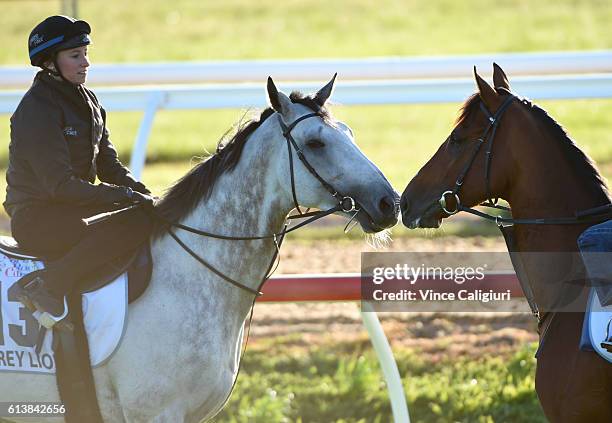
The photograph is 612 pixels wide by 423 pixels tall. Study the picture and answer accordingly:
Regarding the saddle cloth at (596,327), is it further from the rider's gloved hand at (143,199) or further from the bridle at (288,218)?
the rider's gloved hand at (143,199)

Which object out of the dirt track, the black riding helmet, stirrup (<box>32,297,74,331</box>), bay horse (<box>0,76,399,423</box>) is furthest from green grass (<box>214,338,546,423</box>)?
the black riding helmet

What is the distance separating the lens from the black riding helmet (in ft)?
15.5

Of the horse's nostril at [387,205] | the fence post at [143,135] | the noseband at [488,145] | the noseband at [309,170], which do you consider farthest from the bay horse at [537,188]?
the fence post at [143,135]

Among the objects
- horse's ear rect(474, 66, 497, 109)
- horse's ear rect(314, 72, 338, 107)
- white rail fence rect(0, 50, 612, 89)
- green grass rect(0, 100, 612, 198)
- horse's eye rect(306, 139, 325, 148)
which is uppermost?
green grass rect(0, 100, 612, 198)

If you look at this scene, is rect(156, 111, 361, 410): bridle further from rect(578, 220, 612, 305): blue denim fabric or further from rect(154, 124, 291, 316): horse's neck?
rect(578, 220, 612, 305): blue denim fabric

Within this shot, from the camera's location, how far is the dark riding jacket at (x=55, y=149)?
15.1ft

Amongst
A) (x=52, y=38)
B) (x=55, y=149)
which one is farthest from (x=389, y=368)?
(x=52, y=38)

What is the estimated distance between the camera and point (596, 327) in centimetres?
443

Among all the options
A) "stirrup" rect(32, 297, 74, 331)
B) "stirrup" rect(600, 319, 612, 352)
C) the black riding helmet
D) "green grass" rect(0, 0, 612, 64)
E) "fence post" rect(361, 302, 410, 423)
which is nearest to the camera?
"stirrup" rect(600, 319, 612, 352)

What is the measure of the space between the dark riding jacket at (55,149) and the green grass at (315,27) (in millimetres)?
17055

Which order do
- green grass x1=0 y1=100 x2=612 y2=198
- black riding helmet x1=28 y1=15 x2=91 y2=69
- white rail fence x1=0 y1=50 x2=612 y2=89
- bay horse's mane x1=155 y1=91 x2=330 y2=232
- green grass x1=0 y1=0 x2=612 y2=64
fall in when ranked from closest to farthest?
black riding helmet x1=28 y1=15 x2=91 y2=69
bay horse's mane x1=155 y1=91 x2=330 y2=232
white rail fence x1=0 y1=50 x2=612 y2=89
green grass x1=0 y1=100 x2=612 y2=198
green grass x1=0 y1=0 x2=612 y2=64

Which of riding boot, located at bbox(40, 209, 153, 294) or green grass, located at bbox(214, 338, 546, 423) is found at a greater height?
riding boot, located at bbox(40, 209, 153, 294)

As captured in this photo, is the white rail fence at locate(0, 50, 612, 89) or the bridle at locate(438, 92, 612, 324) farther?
the white rail fence at locate(0, 50, 612, 89)

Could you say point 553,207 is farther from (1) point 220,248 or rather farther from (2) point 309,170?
(1) point 220,248
